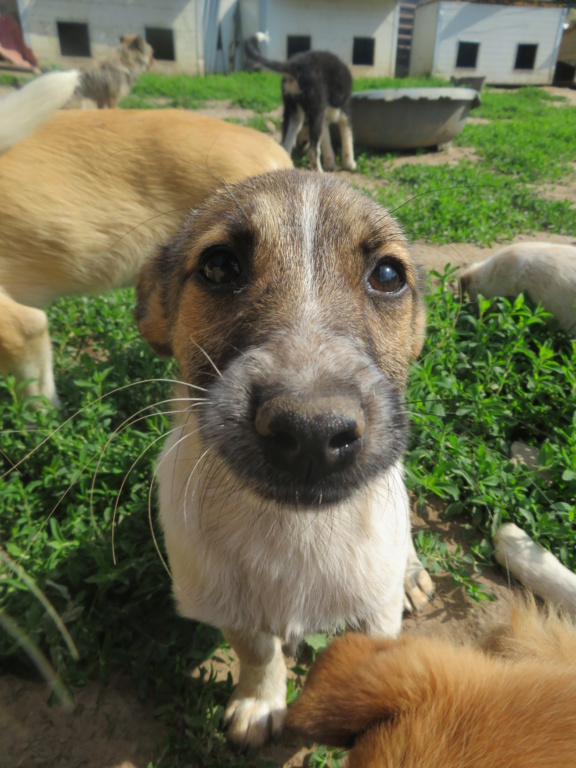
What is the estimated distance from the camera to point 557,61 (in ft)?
93.7

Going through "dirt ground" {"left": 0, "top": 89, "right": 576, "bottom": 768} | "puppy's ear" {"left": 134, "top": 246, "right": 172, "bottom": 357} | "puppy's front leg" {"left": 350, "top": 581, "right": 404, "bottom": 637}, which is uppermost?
"puppy's ear" {"left": 134, "top": 246, "right": 172, "bottom": 357}

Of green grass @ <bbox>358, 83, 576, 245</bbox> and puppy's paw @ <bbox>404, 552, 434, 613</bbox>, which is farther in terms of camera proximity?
green grass @ <bbox>358, 83, 576, 245</bbox>

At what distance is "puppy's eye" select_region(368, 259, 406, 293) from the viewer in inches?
70.6

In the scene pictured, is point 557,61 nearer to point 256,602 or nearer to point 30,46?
point 30,46

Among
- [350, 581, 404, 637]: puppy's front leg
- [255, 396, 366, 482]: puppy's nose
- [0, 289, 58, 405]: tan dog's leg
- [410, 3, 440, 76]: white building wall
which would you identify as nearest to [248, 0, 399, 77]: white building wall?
[410, 3, 440, 76]: white building wall

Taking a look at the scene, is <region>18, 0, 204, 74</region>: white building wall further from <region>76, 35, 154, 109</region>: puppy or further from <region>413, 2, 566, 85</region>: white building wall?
<region>413, 2, 566, 85</region>: white building wall

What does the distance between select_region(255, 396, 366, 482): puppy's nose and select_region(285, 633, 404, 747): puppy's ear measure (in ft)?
1.57

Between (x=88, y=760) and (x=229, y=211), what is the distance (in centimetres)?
206

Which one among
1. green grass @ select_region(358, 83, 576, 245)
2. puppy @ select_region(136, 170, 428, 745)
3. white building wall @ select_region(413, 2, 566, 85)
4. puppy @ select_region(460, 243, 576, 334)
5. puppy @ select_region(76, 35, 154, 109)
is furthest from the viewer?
white building wall @ select_region(413, 2, 566, 85)

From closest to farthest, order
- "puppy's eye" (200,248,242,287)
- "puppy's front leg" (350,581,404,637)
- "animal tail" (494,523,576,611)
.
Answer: "puppy's eye" (200,248,242,287), "puppy's front leg" (350,581,404,637), "animal tail" (494,523,576,611)

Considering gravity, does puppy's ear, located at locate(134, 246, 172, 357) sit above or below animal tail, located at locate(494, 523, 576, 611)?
above

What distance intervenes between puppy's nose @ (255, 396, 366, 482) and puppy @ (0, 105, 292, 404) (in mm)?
2462

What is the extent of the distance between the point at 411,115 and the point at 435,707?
10.4 m

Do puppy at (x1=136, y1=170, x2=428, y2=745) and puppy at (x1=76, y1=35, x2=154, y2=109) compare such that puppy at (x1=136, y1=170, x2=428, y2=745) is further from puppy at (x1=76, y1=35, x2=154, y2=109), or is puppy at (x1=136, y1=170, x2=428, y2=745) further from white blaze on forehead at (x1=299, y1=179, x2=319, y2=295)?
puppy at (x1=76, y1=35, x2=154, y2=109)
